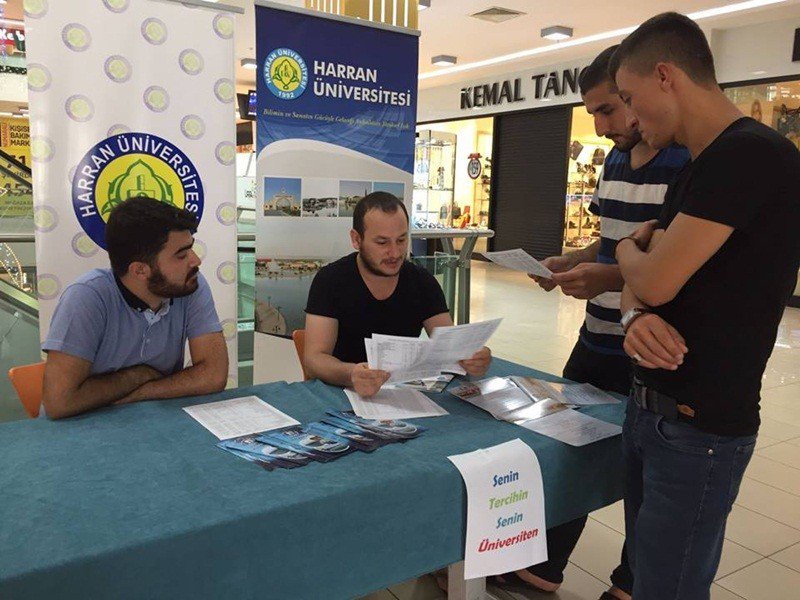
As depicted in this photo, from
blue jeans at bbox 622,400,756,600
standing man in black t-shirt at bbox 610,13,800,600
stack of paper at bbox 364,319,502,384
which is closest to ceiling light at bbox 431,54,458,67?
stack of paper at bbox 364,319,502,384

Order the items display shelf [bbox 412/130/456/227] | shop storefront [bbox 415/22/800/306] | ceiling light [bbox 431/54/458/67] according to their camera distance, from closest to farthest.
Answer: display shelf [bbox 412/130/456/227]
ceiling light [bbox 431/54/458/67]
shop storefront [bbox 415/22/800/306]

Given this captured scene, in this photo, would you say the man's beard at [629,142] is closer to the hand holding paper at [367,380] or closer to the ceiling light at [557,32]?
the hand holding paper at [367,380]

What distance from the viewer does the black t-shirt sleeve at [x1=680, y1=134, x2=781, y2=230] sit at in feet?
3.73

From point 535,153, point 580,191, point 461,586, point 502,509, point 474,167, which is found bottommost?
point 461,586

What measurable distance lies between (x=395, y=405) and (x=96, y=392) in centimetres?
78

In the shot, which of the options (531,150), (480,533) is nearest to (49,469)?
(480,533)

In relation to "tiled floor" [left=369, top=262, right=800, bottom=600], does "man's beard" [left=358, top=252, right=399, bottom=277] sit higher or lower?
higher

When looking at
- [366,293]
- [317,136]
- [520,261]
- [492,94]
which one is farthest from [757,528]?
[492,94]

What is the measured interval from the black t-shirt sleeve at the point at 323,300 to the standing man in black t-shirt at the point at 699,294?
3.56ft

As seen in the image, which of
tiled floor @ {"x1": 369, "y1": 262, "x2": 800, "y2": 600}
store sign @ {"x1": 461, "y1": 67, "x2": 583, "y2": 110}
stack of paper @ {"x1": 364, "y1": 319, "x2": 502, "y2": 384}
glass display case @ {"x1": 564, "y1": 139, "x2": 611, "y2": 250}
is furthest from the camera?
glass display case @ {"x1": 564, "y1": 139, "x2": 611, "y2": 250}

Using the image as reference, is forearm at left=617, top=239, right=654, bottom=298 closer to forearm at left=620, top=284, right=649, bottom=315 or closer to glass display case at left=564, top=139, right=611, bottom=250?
forearm at left=620, top=284, right=649, bottom=315

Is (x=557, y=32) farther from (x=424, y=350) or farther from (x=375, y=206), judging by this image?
(x=424, y=350)

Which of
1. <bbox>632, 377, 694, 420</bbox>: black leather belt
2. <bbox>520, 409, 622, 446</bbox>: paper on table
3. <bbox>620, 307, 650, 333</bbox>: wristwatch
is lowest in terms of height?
<bbox>520, 409, 622, 446</bbox>: paper on table

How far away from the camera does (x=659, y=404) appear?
1.32m
